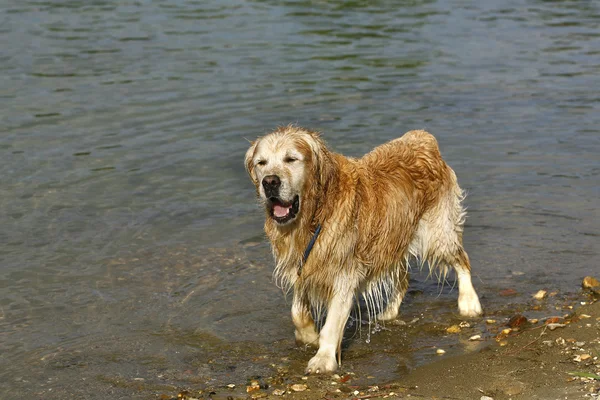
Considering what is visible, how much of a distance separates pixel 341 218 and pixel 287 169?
625 mm

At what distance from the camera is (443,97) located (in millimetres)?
14414

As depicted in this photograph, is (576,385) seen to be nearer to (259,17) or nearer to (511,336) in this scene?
(511,336)

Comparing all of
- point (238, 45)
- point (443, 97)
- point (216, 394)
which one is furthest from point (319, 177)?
point (238, 45)

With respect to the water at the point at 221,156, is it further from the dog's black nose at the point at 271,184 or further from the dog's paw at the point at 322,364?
the dog's black nose at the point at 271,184

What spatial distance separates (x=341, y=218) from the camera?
22.1 feet

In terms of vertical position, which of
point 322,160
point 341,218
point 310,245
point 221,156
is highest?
point 322,160

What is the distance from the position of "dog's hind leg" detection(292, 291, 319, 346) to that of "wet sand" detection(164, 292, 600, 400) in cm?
38

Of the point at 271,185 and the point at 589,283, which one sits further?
the point at 589,283

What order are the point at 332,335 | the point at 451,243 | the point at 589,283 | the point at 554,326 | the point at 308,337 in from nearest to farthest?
the point at 332,335, the point at 554,326, the point at 308,337, the point at 451,243, the point at 589,283

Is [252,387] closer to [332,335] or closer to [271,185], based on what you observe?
[332,335]

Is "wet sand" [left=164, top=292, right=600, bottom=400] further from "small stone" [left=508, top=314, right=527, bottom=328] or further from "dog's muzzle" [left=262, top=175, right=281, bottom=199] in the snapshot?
"dog's muzzle" [left=262, top=175, right=281, bottom=199]

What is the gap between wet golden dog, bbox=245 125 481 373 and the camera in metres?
6.50

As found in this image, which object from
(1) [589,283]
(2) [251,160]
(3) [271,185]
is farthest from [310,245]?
(1) [589,283]

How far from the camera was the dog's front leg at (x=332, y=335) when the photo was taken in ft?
22.0
